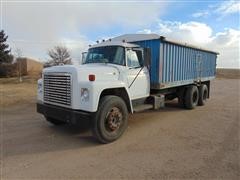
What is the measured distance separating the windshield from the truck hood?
0.30 meters

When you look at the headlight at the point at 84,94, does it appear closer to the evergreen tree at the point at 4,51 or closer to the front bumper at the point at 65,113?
the front bumper at the point at 65,113

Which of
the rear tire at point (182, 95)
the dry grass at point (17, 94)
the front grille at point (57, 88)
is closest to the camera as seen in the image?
the front grille at point (57, 88)

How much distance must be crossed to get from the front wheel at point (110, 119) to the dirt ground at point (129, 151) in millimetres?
205

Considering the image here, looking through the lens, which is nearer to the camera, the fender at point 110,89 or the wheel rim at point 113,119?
the fender at point 110,89

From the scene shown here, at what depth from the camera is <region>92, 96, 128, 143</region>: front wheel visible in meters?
5.27

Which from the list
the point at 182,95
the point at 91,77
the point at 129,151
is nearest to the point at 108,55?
the point at 91,77

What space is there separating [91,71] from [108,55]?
1.22m

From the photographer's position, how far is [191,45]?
962 centimetres

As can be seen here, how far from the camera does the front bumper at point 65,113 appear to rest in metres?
5.18

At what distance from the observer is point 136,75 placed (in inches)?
262

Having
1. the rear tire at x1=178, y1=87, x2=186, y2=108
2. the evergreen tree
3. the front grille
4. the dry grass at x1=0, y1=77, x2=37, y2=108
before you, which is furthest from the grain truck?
the evergreen tree

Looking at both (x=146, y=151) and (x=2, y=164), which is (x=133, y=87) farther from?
(x=2, y=164)

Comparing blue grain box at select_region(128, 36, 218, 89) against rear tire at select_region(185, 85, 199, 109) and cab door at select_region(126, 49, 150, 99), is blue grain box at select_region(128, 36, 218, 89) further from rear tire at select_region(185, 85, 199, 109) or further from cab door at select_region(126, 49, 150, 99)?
cab door at select_region(126, 49, 150, 99)

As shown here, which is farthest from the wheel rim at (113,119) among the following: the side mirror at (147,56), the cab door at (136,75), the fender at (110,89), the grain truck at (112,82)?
the side mirror at (147,56)
